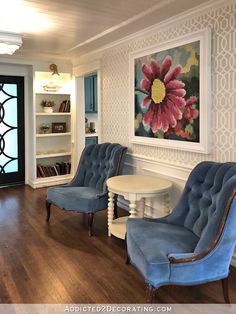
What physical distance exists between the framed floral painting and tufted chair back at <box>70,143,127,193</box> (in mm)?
330

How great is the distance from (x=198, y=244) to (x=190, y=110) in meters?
1.47

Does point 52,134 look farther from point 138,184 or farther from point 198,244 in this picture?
point 198,244

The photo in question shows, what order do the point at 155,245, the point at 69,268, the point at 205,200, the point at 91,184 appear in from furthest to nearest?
the point at 91,184 < the point at 69,268 < the point at 205,200 < the point at 155,245

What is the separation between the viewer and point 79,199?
3.59 meters

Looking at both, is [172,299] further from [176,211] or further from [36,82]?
[36,82]

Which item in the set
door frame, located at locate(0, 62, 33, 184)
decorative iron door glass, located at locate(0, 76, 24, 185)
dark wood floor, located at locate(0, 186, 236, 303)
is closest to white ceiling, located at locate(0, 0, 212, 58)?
door frame, located at locate(0, 62, 33, 184)

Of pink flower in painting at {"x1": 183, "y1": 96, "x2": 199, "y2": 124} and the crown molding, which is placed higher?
the crown molding

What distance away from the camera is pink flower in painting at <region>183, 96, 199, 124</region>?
3.12 metres

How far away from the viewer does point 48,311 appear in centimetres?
217

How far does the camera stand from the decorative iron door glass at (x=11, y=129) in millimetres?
5742

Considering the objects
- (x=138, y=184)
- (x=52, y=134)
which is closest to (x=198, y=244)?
(x=138, y=184)

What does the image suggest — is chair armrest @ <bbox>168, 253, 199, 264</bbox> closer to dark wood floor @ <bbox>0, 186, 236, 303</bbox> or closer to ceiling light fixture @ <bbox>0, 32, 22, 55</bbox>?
dark wood floor @ <bbox>0, 186, 236, 303</bbox>

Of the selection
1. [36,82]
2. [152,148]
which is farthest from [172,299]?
[36,82]

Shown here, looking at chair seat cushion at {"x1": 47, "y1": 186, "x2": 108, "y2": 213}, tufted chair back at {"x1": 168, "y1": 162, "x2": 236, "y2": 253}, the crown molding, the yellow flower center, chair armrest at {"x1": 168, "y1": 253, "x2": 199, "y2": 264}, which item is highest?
the crown molding
